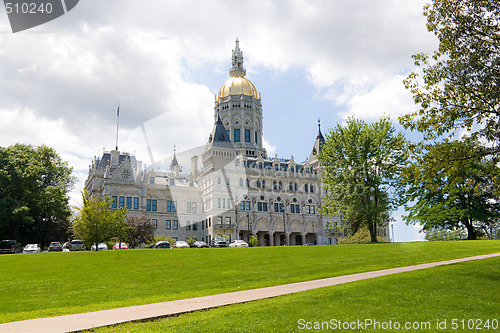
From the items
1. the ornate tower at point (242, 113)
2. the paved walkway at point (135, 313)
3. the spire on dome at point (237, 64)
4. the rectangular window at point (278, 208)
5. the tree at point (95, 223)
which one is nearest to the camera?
the paved walkway at point (135, 313)

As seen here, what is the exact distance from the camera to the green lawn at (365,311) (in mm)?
10680

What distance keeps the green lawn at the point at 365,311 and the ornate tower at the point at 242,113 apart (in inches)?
3643

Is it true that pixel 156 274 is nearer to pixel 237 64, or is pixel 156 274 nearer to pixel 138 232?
pixel 138 232

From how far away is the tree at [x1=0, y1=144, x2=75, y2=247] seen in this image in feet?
181

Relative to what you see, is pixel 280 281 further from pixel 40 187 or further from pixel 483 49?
pixel 40 187

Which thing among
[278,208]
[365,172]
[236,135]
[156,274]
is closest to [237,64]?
[236,135]

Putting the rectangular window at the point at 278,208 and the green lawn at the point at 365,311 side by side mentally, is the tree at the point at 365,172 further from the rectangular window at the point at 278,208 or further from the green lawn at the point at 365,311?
the rectangular window at the point at 278,208

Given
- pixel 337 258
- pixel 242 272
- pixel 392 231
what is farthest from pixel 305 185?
pixel 242 272

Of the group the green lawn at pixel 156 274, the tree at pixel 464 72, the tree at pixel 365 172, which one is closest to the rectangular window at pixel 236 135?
the tree at pixel 365 172

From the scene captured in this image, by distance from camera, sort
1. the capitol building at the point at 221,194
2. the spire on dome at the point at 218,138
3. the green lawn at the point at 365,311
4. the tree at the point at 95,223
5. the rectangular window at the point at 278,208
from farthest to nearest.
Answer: the spire on dome at the point at 218,138 → the rectangular window at the point at 278,208 → the capitol building at the point at 221,194 → the tree at the point at 95,223 → the green lawn at the point at 365,311

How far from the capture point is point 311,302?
1320cm

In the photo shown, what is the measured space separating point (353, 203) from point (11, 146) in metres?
49.5

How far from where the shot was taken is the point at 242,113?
112 metres

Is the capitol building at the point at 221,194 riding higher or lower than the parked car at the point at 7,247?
higher
